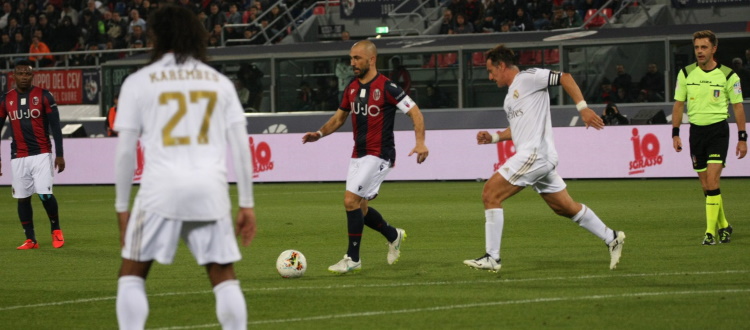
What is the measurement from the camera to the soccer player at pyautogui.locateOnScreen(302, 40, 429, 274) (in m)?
10.5

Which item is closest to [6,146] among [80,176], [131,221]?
[80,176]

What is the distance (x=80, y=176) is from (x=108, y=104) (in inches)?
269

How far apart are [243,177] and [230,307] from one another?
0.64 metres

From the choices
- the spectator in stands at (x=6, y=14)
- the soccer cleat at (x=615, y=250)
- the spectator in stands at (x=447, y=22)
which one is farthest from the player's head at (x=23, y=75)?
the spectator in stands at (x=6, y=14)

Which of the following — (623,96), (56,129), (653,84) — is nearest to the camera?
(56,129)

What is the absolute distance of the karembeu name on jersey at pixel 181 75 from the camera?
5672 mm

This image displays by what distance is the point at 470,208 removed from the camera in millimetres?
17906

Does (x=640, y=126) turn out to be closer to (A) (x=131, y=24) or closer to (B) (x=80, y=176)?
(B) (x=80, y=176)

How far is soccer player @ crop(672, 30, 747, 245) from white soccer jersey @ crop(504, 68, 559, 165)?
243 cm

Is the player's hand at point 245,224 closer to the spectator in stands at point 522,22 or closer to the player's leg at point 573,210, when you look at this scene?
the player's leg at point 573,210

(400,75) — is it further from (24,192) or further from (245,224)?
(245,224)

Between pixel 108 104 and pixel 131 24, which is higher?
pixel 131 24

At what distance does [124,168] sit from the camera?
566 centimetres

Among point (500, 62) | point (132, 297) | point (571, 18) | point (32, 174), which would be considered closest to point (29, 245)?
Result: point (32, 174)
